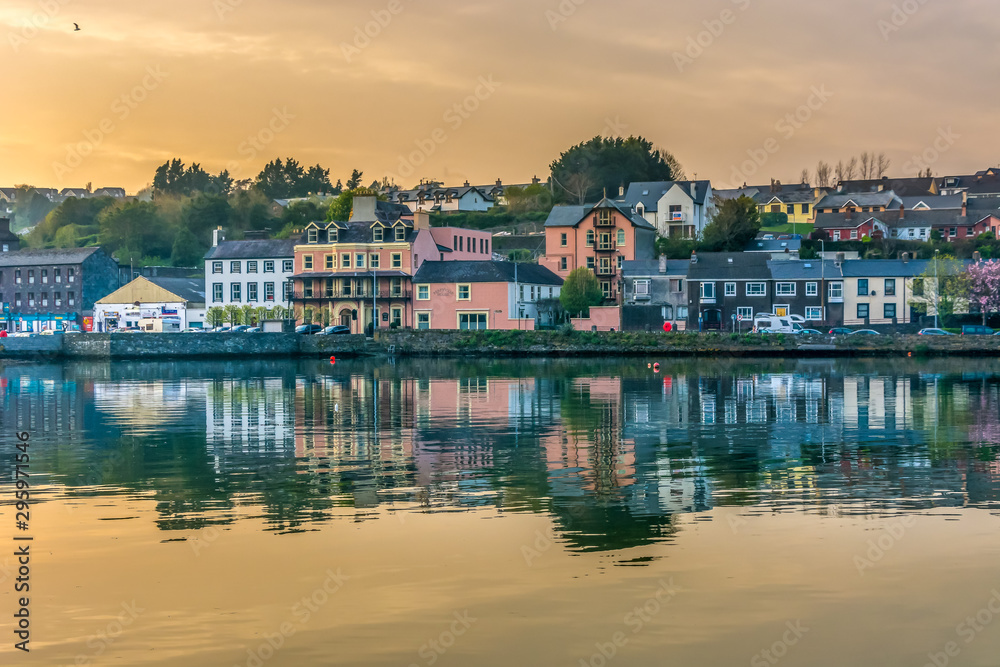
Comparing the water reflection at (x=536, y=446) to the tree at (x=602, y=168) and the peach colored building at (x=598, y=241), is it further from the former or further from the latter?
the tree at (x=602, y=168)

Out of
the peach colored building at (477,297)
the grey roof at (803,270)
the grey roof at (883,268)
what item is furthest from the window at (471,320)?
the grey roof at (883,268)

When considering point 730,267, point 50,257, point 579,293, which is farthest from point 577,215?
point 50,257

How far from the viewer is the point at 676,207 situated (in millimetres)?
124500

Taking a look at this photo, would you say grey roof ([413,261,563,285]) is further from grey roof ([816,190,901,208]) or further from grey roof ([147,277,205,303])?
grey roof ([816,190,901,208])

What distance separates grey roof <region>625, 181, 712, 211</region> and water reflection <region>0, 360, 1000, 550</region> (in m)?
70.9

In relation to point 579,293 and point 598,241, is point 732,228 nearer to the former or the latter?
point 598,241

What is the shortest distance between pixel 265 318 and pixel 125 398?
179 feet

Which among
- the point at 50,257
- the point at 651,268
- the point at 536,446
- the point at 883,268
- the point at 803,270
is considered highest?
the point at 50,257

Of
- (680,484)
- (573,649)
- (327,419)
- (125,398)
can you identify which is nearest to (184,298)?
(125,398)

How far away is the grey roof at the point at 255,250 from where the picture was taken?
106 metres

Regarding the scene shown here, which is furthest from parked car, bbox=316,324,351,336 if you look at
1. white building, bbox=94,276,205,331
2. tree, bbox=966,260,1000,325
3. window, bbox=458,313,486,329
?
tree, bbox=966,260,1000,325

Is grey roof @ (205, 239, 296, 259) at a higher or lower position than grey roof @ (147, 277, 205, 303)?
higher

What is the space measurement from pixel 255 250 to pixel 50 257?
25107 mm

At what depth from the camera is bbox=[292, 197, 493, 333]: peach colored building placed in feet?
315
